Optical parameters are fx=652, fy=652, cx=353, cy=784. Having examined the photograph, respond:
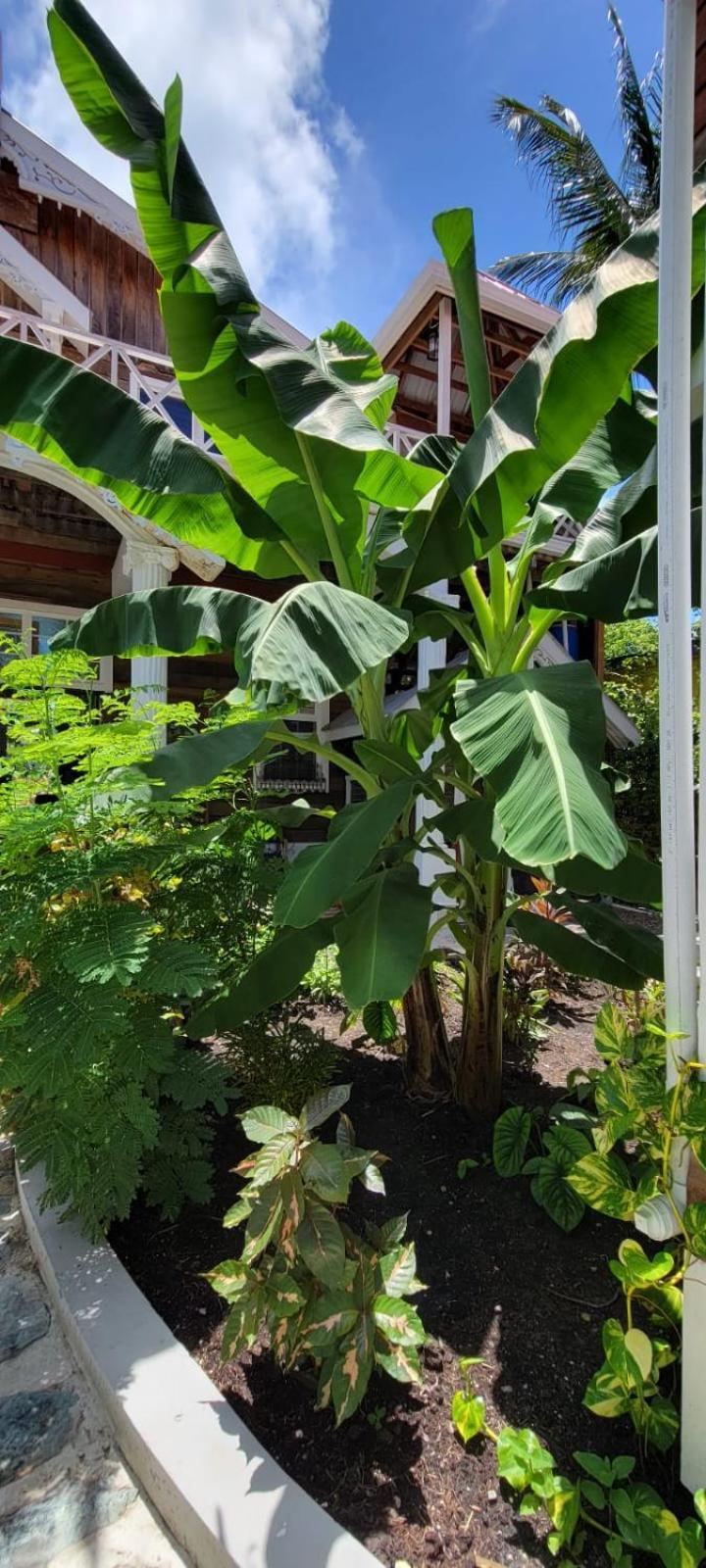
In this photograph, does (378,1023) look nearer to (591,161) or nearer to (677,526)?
(677,526)

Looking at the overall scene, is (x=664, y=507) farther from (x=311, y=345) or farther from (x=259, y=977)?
(x=311, y=345)

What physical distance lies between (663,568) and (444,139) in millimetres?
5227

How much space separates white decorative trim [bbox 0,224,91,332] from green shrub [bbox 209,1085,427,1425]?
25.0 ft

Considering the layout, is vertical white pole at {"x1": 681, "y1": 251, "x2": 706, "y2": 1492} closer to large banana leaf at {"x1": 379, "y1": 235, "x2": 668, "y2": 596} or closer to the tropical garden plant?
the tropical garden plant

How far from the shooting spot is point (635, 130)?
11.7 metres

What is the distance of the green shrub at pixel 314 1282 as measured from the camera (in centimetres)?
140

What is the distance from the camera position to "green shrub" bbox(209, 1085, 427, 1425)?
1396 millimetres

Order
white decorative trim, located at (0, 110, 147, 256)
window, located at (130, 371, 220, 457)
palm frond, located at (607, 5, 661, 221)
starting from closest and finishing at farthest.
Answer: window, located at (130, 371, 220, 457), white decorative trim, located at (0, 110, 147, 256), palm frond, located at (607, 5, 661, 221)

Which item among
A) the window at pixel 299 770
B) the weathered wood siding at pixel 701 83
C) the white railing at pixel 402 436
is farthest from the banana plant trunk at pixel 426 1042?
the window at pixel 299 770

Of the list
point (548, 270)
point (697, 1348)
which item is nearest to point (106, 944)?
point (697, 1348)

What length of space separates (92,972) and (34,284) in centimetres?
760

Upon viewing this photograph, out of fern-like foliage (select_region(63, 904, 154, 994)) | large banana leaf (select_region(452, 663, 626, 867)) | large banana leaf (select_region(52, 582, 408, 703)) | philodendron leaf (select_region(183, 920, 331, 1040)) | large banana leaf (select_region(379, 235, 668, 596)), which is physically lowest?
philodendron leaf (select_region(183, 920, 331, 1040))

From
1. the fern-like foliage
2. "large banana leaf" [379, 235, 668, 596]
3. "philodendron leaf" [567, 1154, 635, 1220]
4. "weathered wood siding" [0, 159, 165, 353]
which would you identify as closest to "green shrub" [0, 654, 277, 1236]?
the fern-like foliage

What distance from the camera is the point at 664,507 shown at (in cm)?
134
